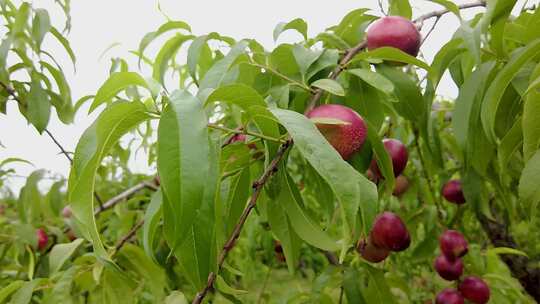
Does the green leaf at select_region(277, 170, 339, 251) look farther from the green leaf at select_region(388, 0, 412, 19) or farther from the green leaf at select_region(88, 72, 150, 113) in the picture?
the green leaf at select_region(388, 0, 412, 19)

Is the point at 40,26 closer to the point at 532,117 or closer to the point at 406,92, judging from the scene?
the point at 406,92

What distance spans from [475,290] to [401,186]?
0.93 feet

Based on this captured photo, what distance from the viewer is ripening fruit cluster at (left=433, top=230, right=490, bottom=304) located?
1.15 meters

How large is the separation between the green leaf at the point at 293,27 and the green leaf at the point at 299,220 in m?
0.26

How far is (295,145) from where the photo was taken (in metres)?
0.47

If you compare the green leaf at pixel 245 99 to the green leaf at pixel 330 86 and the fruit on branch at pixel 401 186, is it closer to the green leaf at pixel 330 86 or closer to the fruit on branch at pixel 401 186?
the green leaf at pixel 330 86

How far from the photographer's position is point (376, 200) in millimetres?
513

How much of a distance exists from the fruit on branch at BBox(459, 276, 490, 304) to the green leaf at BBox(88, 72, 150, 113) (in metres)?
0.94

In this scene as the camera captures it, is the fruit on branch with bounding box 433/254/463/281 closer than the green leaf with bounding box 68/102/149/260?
No

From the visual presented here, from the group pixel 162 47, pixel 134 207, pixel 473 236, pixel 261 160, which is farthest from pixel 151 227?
pixel 473 236

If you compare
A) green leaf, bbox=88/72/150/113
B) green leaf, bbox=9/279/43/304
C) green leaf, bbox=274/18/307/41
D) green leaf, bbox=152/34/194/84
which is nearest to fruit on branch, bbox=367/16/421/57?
green leaf, bbox=274/18/307/41

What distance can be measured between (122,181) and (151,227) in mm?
1410

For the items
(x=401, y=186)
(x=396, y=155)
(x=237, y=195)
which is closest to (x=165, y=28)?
(x=237, y=195)

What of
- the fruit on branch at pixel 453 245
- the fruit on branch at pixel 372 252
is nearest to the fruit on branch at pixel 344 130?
the fruit on branch at pixel 372 252
